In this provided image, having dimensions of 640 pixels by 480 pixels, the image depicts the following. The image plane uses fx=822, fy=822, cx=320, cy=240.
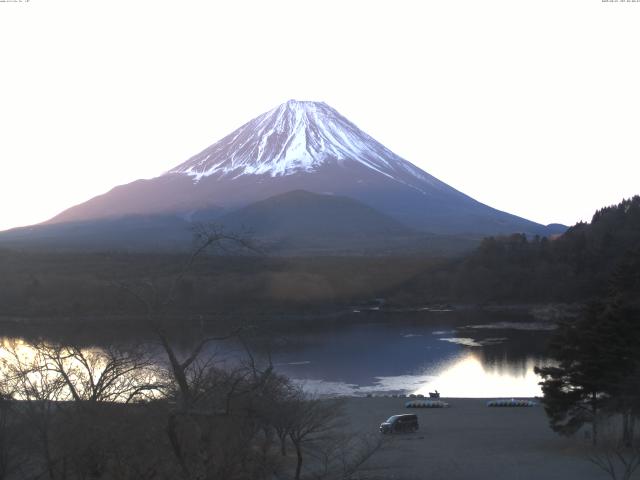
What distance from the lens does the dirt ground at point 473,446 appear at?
773 centimetres

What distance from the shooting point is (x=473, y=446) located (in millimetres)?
9414

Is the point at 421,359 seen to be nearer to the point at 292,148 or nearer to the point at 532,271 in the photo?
the point at 532,271

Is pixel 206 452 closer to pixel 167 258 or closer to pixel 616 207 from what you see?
Result: pixel 167 258

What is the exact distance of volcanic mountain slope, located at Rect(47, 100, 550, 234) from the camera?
71.1 meters

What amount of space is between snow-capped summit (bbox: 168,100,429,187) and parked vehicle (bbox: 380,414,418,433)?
68.6 meters

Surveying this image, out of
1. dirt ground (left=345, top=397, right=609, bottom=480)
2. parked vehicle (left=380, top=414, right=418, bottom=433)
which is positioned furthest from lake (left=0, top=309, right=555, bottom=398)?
dirt ground (left=345, top=397, right=609, bottom=480)

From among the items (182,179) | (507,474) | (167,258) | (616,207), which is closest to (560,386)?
(507,474)

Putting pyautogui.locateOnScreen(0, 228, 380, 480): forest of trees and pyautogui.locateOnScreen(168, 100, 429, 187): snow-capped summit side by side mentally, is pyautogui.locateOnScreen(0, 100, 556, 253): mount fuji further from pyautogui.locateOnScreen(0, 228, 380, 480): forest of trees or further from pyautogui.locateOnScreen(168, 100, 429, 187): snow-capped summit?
pyautogui.locateOnScreen(0, 228, 380, 480): forest of trees

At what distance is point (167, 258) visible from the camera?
33.3 meters

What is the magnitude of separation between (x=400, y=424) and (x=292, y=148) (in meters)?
71.3

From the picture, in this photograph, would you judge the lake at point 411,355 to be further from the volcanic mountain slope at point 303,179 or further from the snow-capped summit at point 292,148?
the snow-capped summit at point 292,148

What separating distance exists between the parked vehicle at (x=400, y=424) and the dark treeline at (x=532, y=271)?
874 inches

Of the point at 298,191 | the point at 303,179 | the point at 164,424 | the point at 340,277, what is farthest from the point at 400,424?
the point at 303,179

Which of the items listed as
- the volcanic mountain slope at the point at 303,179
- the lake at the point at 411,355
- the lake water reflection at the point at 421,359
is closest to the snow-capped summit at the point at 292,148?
the volcanic mountain slope at the point at 303,179
